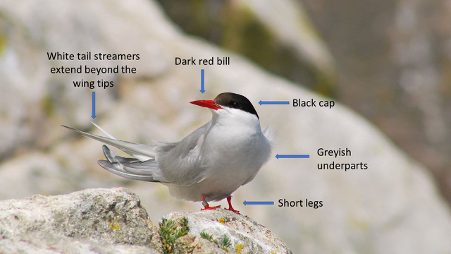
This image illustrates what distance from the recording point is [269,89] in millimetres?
8906

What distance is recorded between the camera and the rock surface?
9.60ft

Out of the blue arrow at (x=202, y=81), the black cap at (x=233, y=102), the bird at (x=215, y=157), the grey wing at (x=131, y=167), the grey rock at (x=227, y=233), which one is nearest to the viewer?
the grey rock at (x=227, y=233)

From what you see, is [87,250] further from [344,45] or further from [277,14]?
[344,45]

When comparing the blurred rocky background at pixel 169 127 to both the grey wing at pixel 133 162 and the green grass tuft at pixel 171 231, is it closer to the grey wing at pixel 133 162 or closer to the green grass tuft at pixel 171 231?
the grey wing at pixel 133 162

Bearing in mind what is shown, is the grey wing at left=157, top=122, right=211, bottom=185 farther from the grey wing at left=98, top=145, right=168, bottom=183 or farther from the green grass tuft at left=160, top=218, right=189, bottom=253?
the green grass tuft at left=160, top=218, right=189, bottom=253

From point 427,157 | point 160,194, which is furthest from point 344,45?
point 160,194

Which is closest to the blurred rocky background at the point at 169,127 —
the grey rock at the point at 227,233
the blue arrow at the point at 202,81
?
the blue arrow at the point at 202,81

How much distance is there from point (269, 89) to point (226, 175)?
15.9 ft

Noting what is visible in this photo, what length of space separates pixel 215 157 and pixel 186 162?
14.8 inches

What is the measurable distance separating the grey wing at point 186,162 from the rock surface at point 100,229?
0.72 metres

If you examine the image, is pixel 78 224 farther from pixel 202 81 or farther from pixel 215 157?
pixel 202 81

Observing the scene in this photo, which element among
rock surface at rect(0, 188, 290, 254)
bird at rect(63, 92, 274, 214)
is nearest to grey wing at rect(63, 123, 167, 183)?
bird at rect(63, 92, 274, 214)

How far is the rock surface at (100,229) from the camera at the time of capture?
9.60ft

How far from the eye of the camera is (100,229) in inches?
126
